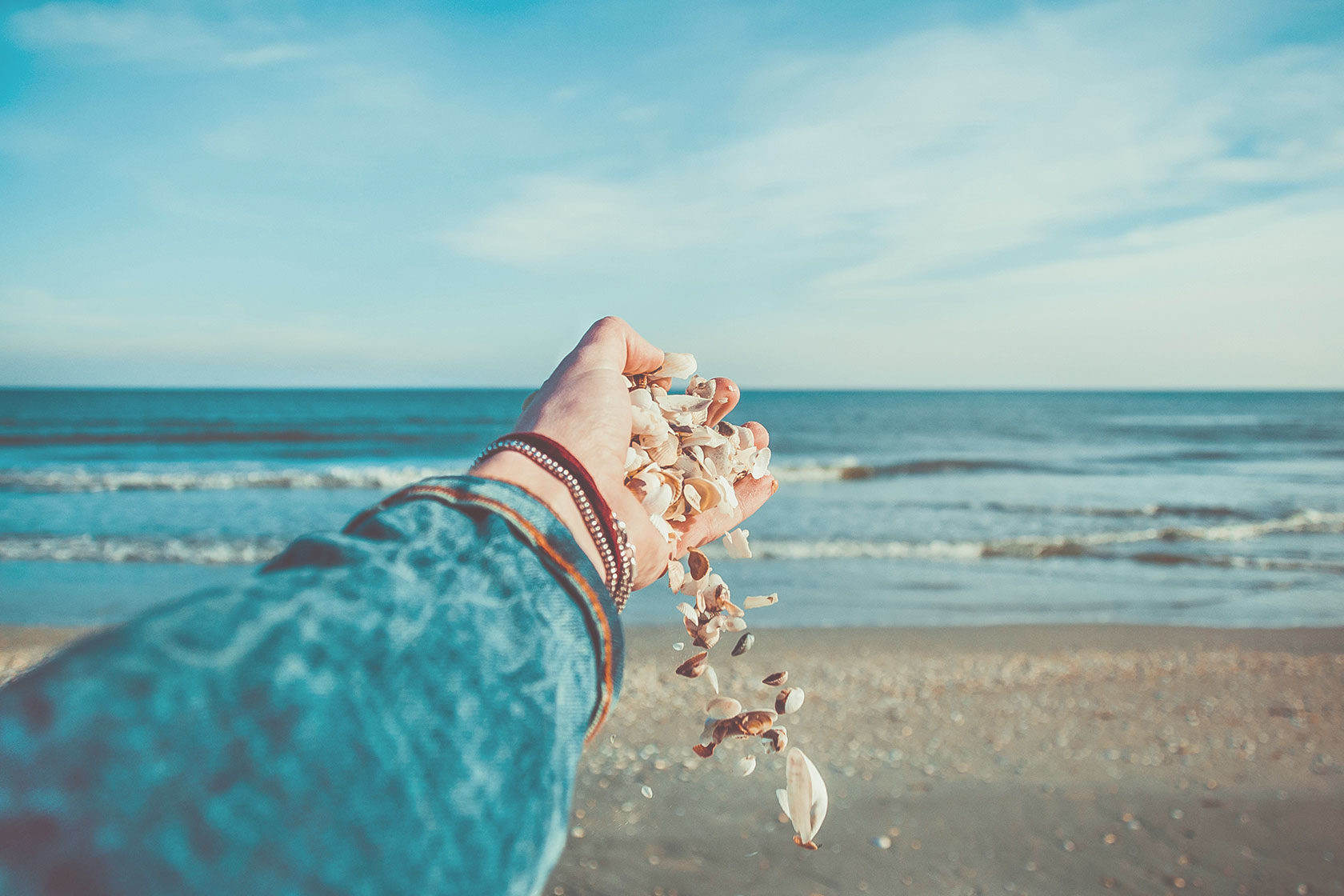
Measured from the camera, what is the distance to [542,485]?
2.94 feet

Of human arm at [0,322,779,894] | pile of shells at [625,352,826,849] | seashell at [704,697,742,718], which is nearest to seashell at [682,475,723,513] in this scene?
pile of shells at [625,352,826,849]

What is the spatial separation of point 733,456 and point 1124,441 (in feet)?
108

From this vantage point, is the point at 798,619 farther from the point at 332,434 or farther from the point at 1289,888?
the point at 332,434

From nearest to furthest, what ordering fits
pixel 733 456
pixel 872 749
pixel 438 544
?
pixel 438 544, pixel 733 456, pixel 872 749

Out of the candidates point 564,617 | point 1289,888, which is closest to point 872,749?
point 1289,888

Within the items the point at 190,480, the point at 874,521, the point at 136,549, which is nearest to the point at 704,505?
the point at 136,549

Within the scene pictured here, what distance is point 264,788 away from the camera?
18.6 inches

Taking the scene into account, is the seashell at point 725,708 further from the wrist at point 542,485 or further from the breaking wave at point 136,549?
the breaking wave at point 136,549

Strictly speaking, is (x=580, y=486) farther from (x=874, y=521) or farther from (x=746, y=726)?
(x=874, y=521)

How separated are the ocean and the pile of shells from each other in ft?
13.6

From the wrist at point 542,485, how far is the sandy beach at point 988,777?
2930 mm

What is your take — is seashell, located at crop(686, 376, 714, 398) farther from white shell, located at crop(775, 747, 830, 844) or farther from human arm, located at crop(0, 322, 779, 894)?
human arm, located at crop(0, 322, 779, 894)

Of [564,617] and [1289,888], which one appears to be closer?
[564,617]

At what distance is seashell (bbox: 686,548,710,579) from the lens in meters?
1.47
